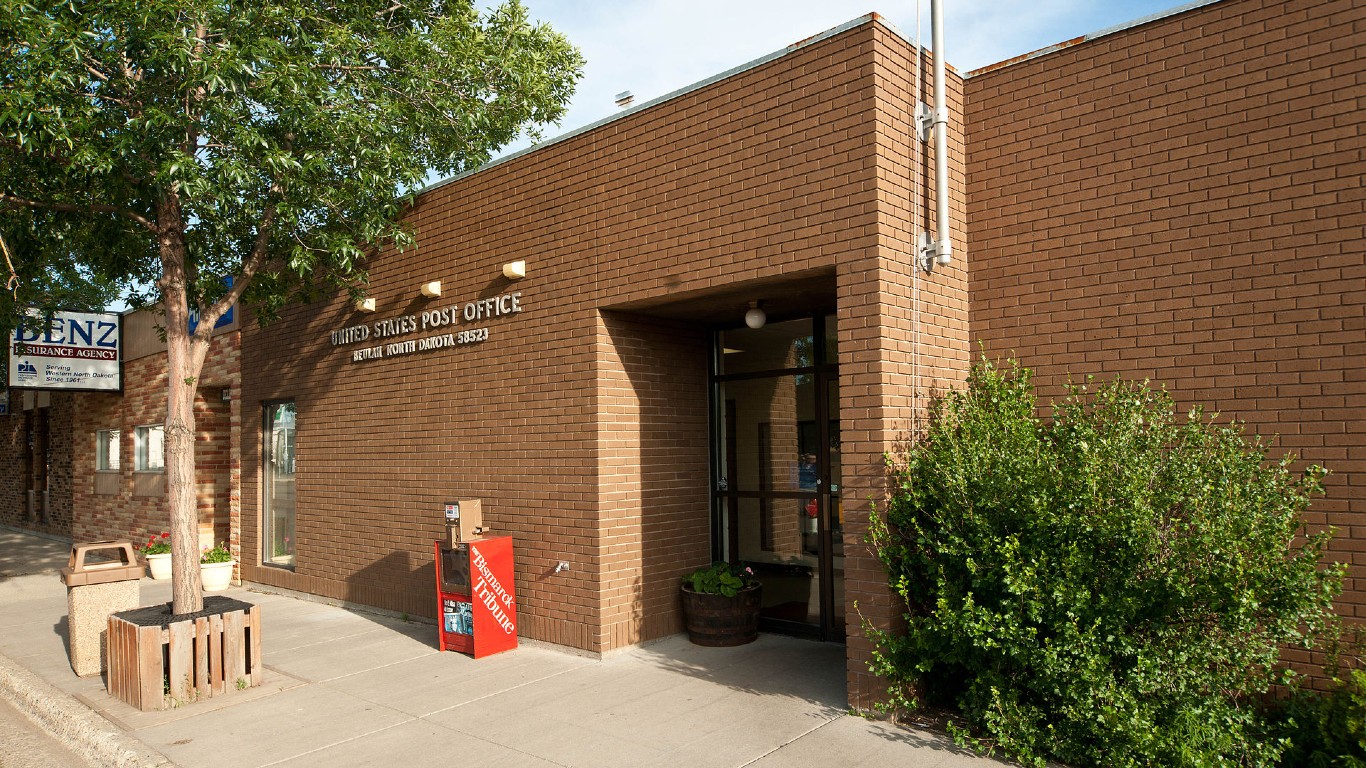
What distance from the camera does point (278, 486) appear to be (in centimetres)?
1238

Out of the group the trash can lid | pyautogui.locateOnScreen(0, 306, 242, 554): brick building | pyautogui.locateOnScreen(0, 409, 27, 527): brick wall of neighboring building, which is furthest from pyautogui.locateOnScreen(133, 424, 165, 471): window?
pyautogui.locateOnScreen(0, 409, 27, 527): brick wall of neighboring building

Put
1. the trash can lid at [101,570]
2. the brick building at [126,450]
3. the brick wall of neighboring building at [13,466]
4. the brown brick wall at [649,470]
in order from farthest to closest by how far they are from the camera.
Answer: the brick wall of neighboring building at [13,466] < the brick building at [126,450] < the trash can lid at [101,570] < the brown brick wall at [649,470]

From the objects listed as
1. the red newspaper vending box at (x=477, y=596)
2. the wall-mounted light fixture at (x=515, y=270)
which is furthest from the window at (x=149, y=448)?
the wall-mounted light fixture at (x=515, y=270)

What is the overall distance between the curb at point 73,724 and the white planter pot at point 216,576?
12.5 feet

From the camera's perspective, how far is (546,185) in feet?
28.3

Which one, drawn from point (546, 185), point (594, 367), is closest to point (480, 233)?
point (546, 185)

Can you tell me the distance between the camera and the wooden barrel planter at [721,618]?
8008mm

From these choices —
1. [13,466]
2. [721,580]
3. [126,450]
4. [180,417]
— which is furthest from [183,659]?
[13,466]

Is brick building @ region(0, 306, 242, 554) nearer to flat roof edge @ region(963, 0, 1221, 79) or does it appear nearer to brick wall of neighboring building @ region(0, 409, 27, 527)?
brick wall of neighboring building @ region(0, 409, 27, 527)

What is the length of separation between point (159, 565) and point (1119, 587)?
1383cm

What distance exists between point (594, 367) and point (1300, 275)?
5.23 m

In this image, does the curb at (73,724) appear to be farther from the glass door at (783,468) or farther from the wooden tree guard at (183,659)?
the glass door at (783,468)

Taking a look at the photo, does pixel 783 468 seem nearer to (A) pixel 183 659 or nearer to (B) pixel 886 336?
(B) pixel 886 336

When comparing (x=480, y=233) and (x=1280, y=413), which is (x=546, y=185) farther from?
(x=1280, y=413)
